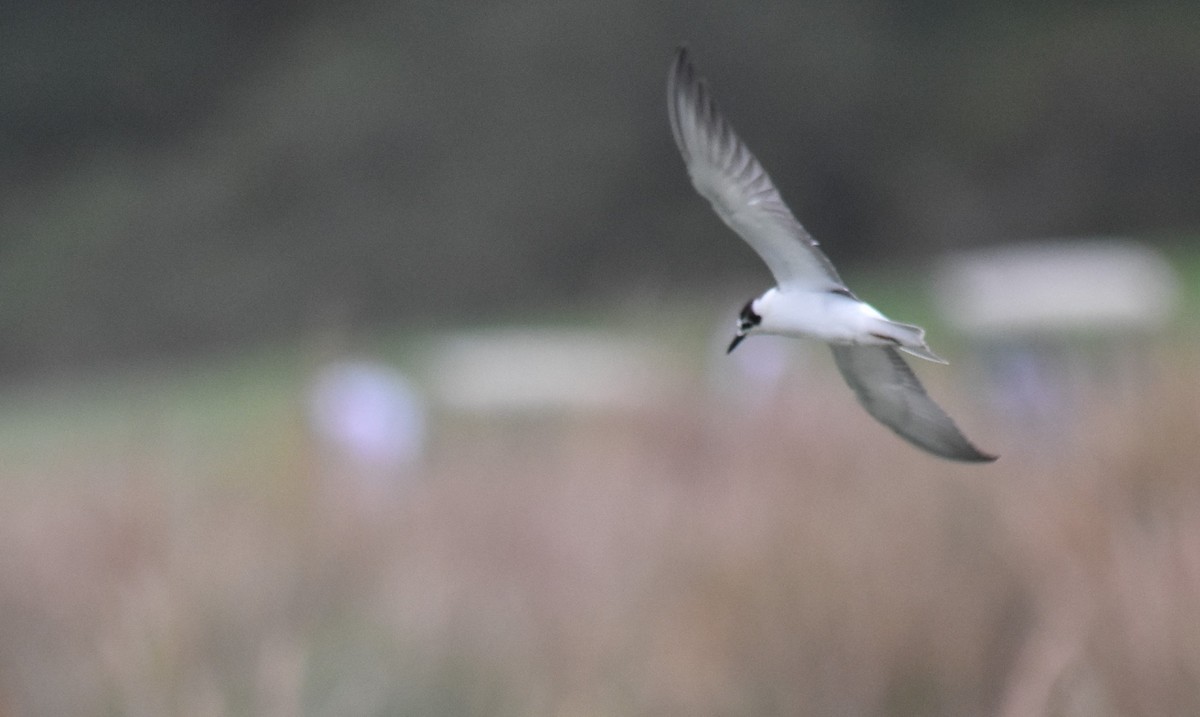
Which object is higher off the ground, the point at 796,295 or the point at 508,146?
the point at 508,146

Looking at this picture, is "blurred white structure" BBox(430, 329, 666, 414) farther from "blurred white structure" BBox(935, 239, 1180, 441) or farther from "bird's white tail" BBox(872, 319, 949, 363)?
"bird's white tail" BBox(872, 319, 949, 363)

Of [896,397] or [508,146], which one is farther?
[508,146]

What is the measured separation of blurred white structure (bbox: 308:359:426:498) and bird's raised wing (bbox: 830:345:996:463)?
3798 millimetres

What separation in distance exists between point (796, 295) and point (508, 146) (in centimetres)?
1754

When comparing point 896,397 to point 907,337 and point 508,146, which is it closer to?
point 907,337

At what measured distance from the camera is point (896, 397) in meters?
1.04

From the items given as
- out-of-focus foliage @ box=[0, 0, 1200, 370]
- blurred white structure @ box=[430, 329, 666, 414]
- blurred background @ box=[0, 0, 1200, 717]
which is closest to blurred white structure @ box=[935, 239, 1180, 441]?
blurred background @ box=[0, 0, 1200, 717]

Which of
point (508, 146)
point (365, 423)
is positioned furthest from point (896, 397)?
point (508, 146)

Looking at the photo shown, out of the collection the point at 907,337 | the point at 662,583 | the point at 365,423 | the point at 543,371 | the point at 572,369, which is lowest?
the point at 907,337

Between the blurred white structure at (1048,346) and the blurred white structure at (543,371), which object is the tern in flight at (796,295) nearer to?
the blurred white structure at (1048,346)

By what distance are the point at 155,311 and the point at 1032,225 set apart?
27.2 feet

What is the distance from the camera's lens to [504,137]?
1842 centimetres

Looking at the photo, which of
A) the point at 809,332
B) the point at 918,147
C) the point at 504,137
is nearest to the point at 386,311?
the point at 504,137

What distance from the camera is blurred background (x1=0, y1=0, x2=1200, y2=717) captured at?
→ 282 cm
